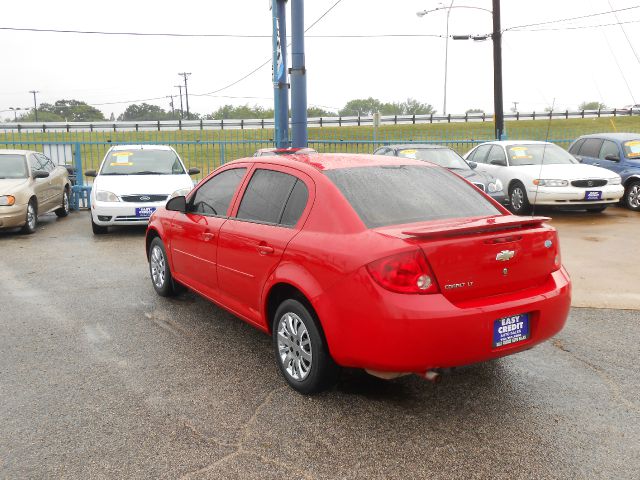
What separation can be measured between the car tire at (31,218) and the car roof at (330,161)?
7.21 meters

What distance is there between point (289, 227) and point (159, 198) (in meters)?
6.37

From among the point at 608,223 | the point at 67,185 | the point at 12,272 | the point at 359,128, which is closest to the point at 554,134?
the point at 359,128

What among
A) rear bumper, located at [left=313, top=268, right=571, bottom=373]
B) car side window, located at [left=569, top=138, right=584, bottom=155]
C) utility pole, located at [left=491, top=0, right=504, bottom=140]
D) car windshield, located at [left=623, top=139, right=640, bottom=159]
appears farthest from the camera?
utility pole, located at [left=491, top=0, right=504, bottom=140]

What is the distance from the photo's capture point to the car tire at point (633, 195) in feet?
39.1

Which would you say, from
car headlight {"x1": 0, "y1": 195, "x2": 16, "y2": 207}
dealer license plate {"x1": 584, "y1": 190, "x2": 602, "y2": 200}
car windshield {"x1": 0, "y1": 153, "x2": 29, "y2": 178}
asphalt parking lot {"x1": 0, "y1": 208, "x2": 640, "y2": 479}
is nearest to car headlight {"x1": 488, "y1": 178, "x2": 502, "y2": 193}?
dealer license plate {"x1": 584, "y1": 190, "x2": 602, "y2": 200}

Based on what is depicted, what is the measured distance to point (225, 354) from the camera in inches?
172

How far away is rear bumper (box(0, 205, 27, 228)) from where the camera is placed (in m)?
9.48

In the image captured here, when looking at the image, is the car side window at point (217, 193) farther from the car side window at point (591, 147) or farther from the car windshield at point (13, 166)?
the car side window at point (591, 147)

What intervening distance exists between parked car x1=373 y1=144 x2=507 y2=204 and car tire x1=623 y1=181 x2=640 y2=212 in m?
2.83

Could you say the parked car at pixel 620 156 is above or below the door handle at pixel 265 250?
above

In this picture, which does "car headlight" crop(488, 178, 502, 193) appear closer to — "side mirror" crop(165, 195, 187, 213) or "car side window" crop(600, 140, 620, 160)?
"car side window" crop(600, 140, 620, 160)

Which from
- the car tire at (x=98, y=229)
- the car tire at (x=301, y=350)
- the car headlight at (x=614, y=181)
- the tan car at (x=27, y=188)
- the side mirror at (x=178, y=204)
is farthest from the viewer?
the car headlight at (x=614, y=181)

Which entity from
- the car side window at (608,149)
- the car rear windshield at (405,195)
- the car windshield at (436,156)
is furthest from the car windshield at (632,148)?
the car rear windshield at (405,195)

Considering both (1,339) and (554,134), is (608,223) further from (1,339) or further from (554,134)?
(554,134)
